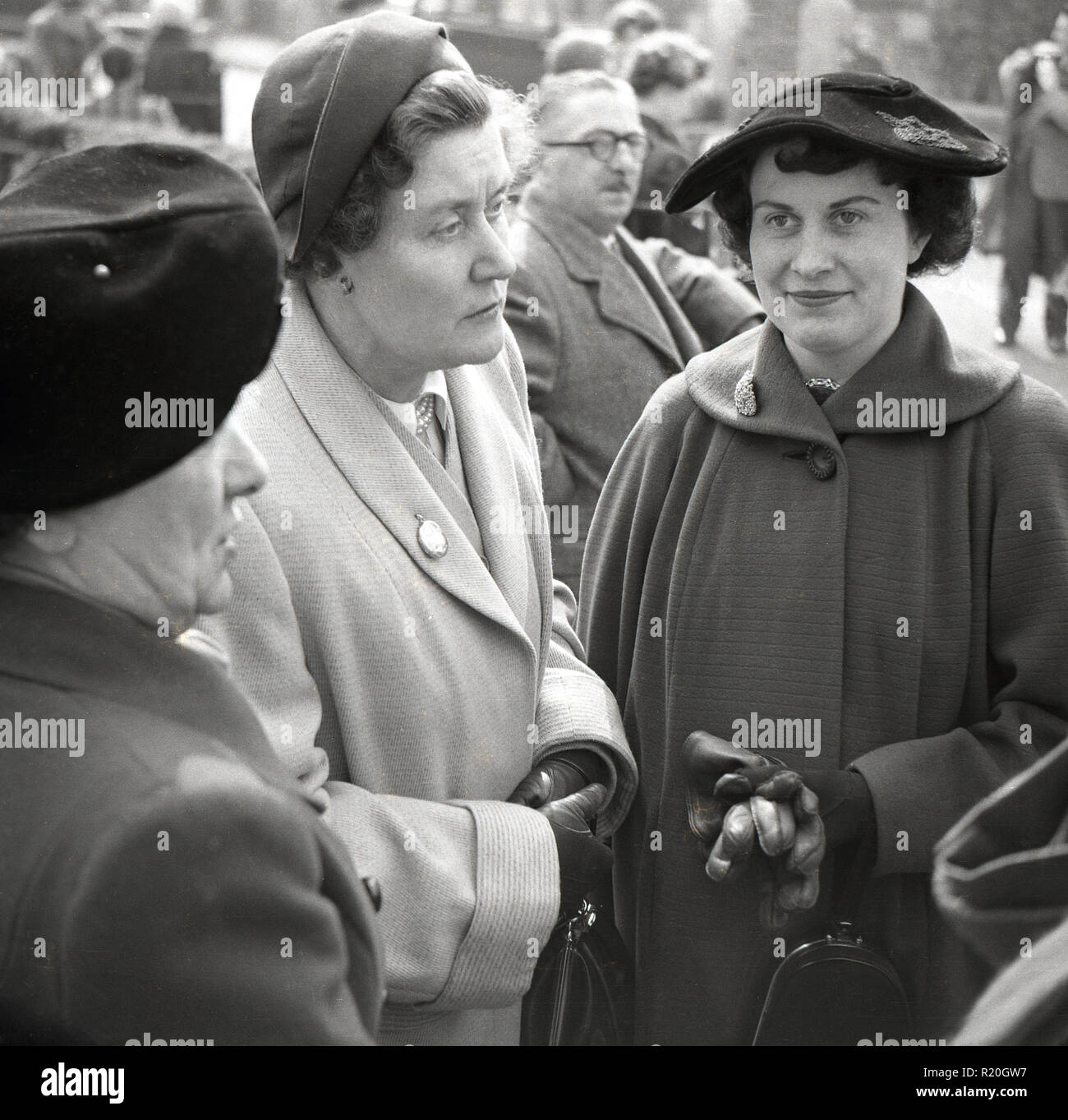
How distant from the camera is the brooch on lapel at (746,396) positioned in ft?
7.38

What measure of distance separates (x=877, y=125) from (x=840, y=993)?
1.28 metres

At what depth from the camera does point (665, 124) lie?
4.78 meters

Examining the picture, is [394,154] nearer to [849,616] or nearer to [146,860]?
[849,616]

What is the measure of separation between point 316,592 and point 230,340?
0.56m

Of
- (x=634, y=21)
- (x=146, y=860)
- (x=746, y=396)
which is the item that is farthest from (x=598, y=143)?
(x=634, y=21)

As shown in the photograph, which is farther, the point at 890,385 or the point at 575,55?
the point at 575,55

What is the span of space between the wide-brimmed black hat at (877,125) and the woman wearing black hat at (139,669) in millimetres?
990

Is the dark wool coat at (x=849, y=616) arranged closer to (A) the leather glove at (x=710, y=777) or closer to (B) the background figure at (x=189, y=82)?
(A) the leather glove at (x=710, y=777)

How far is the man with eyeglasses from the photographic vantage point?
342 cm

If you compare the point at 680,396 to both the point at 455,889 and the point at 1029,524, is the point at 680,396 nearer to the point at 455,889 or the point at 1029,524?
the point at 1029,524

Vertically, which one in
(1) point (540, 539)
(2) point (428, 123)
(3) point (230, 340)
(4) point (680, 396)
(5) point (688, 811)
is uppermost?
(2) point (428, 123)

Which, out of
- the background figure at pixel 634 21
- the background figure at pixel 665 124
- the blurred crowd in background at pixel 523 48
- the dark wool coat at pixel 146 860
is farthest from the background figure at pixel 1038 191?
the dark wool coat at pixel 146 860

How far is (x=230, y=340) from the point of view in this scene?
4.36 feet
